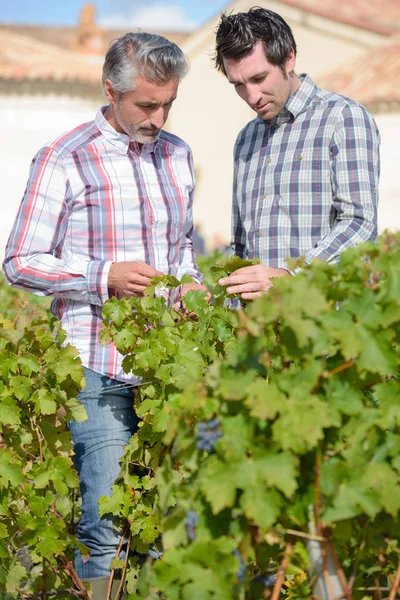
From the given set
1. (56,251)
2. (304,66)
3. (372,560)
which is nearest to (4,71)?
(304,66)

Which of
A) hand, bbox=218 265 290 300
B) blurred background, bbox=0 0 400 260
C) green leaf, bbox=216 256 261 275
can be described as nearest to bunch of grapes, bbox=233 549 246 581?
hand, bbox=218 265 290 300

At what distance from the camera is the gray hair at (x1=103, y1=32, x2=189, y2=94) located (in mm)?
2830

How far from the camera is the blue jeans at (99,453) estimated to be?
9.62ft

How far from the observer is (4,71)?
63.5 ft

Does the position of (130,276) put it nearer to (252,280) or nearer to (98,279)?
(98,279)

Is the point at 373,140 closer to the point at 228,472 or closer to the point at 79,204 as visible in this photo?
the point at 79,204

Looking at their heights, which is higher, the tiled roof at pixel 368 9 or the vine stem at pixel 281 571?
the tiled roof at pixel 368 9

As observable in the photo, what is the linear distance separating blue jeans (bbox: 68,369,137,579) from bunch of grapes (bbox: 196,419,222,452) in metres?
1.20

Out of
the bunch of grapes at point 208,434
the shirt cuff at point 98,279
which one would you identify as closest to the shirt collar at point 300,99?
the shirt cuff at point 98,279

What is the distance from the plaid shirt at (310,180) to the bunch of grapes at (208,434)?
107cm

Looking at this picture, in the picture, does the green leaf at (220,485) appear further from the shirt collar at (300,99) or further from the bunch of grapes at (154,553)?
the shirt collar at (300,99)

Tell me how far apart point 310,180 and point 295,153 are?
120mm

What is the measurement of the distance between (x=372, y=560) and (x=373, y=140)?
143cm

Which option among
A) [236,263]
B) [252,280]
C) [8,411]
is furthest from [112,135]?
[8,411]
